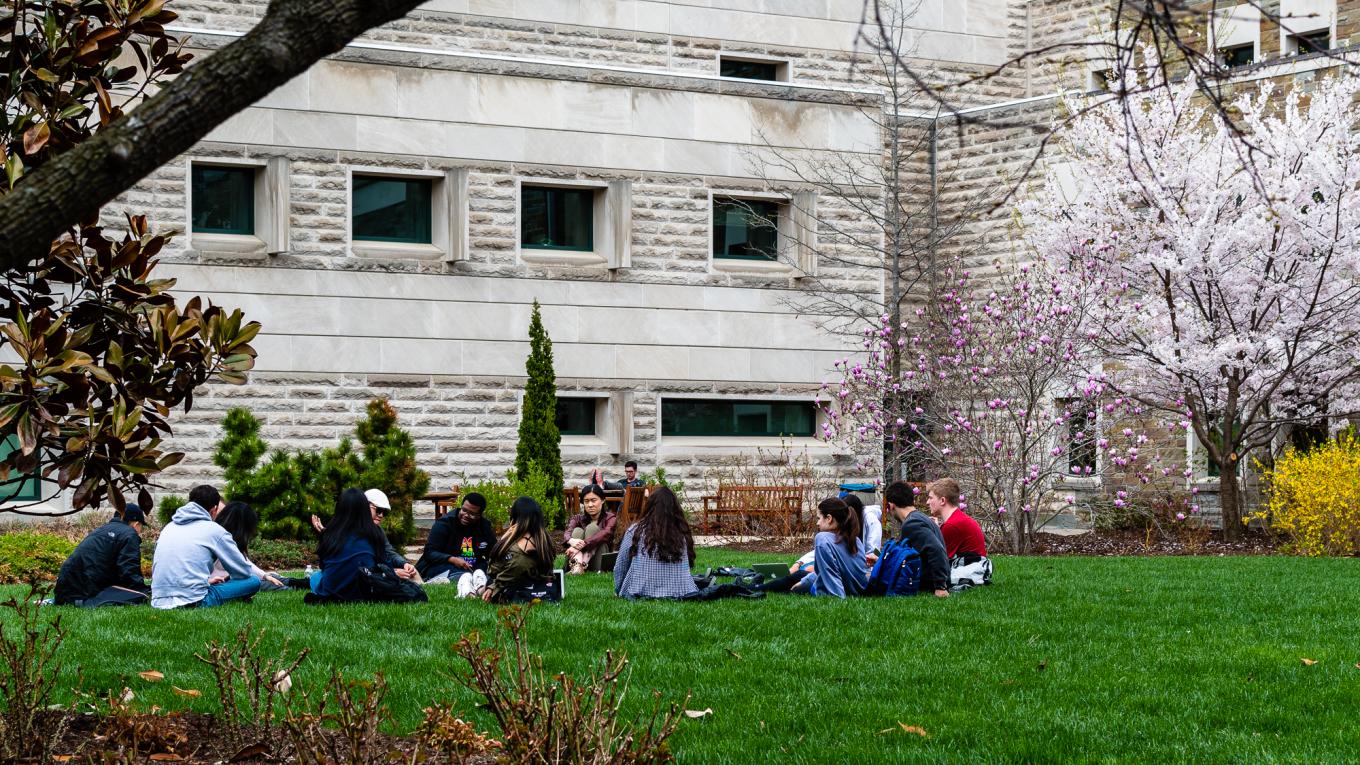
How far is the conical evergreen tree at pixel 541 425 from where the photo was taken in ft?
71.2

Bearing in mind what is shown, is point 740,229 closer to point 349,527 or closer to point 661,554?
point 661,554

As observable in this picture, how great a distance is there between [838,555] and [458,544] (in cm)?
446

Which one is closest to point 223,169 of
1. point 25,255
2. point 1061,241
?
point 1061,241

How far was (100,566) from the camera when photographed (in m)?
12.8

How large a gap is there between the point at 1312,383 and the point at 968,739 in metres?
18.2

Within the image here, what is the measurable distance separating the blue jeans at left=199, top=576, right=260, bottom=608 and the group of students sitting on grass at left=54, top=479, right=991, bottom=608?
1 centimetres

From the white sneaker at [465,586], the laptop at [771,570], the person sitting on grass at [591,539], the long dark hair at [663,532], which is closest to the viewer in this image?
the long dark hair at [663,532]

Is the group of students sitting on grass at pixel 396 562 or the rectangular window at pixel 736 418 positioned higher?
the rectangular window at pixel 736 418

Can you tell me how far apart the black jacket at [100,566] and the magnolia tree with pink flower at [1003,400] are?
35.5 feet

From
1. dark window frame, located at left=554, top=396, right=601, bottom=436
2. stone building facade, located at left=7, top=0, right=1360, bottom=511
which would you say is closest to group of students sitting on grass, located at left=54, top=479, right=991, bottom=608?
stone building facade, located at left=7, top=0, right=1360, bottom=511

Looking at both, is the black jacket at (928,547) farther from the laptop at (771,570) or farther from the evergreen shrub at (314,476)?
the evergreen shrub at (314,476)

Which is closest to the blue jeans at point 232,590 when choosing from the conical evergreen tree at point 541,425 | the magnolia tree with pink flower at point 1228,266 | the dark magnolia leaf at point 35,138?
the dark magnolia leaf at point 35,138

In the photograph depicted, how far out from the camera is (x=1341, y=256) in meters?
21.9

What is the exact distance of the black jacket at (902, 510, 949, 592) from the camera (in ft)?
43.5
